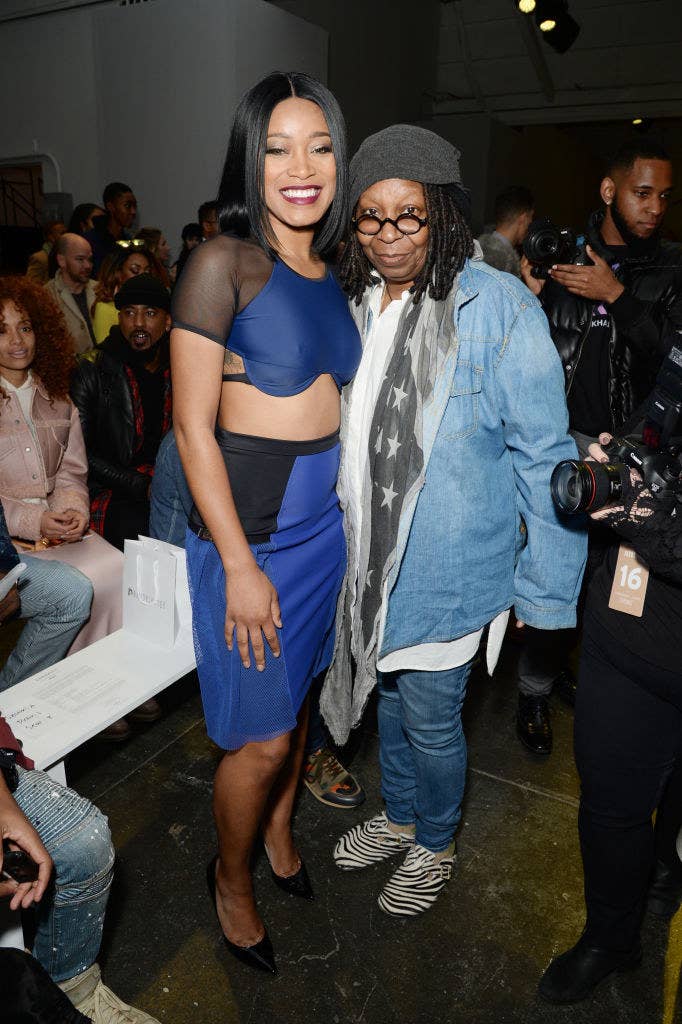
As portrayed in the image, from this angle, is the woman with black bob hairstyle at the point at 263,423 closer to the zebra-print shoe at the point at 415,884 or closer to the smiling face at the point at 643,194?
the zebra-print shoe at the point at 415,884

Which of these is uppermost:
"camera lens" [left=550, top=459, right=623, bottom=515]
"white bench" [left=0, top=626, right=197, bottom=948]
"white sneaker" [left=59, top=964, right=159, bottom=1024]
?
"camera lens" [left=550, top=459, right=623, bottom=515]

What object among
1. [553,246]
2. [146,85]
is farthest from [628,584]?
[146,85]

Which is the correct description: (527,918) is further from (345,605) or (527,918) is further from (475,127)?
(475,127)


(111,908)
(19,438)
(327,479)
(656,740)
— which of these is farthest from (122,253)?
(656,740)

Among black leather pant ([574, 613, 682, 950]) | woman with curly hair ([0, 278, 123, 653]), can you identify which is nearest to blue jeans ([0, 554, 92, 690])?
woman with curly hair ([0, 278, 123, 653])

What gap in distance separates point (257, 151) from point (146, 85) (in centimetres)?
631

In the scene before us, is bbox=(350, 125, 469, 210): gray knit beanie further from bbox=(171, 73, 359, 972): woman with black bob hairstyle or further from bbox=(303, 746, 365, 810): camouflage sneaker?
bbox=(303, 746, 365, 810): camouflage sneaker

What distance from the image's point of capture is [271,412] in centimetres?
135

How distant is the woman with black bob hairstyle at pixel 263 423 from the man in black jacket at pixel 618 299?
42.0 inches

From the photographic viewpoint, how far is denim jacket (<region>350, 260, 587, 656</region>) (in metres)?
1.38

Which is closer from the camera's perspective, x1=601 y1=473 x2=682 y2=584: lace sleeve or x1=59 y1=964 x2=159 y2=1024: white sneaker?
x1=601 y1=473 x2=682 y2=584: lace sleeve

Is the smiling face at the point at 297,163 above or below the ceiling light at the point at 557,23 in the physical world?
below

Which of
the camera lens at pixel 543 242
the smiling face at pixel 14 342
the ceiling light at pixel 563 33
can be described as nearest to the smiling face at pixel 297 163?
the camera lens at pixel 543 242

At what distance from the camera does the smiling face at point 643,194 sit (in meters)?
2.25
